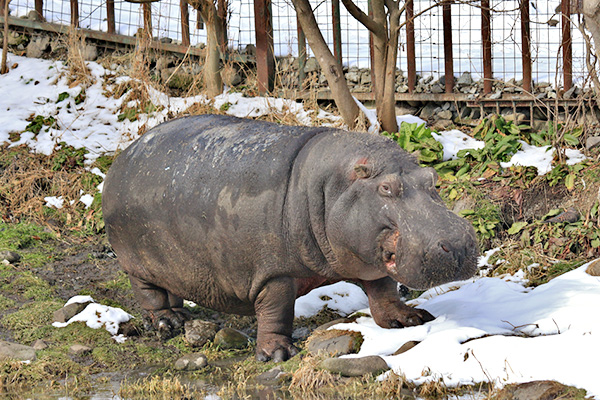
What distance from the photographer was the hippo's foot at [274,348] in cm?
538

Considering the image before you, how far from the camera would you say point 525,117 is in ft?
31.6

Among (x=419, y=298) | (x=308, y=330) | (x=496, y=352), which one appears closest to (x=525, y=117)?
(x=419, y=298)

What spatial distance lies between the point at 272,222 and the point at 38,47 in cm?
817

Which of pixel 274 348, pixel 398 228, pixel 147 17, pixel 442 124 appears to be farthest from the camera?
pixel 147 17

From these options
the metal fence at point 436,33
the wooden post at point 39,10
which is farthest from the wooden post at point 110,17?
the wooden post at point 39,10

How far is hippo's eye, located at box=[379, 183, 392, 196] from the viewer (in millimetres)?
4816

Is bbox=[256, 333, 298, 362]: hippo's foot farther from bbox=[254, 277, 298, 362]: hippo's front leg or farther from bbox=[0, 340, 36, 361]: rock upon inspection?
bbox=[0, 340, 36, 361]: rock

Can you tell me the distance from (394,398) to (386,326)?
44.0 inches

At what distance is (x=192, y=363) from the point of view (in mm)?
5445

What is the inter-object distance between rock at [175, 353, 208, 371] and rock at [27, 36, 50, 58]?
803 centimetres

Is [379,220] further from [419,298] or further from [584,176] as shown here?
[584,176]

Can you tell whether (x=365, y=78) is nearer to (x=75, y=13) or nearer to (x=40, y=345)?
(x=75, y=13)

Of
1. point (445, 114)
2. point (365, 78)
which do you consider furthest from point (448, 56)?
point (365, 78)

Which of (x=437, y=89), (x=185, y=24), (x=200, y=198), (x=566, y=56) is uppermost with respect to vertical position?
(x=185, y=24)
